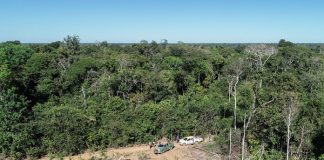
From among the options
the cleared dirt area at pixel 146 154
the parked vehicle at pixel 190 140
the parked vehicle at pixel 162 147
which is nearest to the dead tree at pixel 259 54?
the parked vehicle at pixel 190 140

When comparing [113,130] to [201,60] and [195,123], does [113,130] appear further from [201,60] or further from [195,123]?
[201,60]

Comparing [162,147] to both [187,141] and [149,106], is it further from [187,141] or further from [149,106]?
[149,106]

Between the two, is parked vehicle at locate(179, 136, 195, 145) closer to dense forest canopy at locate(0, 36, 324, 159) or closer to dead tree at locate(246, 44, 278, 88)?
dense forest canopy at locate(0, 36, 324, 159)

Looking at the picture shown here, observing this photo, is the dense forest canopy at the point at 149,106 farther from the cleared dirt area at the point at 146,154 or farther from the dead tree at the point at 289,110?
the cleared dirt area at the point at 146,154

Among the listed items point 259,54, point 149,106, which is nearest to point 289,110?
point 259,54

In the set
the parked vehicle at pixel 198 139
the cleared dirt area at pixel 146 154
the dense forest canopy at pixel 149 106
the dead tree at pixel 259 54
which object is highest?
the dead tree at pixel 259 54

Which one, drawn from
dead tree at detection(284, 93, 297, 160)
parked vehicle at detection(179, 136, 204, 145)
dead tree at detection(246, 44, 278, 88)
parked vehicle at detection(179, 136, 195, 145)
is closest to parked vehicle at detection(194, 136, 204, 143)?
parked vehicle at detection(179, 136, 204, 145)

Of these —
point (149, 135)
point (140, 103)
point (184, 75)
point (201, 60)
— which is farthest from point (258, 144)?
point (201, 60)
